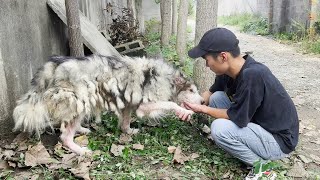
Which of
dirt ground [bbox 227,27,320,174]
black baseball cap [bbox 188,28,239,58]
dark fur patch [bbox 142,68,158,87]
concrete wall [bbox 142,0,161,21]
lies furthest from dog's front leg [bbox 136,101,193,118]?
concrete wall [bbox 142,0,161,21]

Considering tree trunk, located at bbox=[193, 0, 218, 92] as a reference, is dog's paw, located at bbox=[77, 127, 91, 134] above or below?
below

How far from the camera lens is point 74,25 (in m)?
4.51

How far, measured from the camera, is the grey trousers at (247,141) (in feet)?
10.8

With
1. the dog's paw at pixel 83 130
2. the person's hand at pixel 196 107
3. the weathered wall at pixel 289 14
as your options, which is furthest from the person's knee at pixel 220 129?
the weathered wall at pixel 289 14

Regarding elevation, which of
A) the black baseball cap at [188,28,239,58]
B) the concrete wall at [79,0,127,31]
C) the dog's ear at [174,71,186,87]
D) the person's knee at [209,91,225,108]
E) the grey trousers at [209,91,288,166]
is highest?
the concrete wall at [79,0,127,31]

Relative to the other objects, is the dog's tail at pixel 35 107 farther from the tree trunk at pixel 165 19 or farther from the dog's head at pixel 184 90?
the tree trunk at pixel 165 19

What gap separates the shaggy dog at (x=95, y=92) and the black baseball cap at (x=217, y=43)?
2.66 ft

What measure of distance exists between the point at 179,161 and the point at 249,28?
14374 millimetres

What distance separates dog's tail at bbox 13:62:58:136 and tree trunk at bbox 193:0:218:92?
2.02m

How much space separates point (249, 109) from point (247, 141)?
0.34 meters

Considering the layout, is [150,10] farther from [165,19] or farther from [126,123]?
[126,123]

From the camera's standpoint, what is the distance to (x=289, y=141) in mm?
3328

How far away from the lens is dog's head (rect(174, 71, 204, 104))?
419cm

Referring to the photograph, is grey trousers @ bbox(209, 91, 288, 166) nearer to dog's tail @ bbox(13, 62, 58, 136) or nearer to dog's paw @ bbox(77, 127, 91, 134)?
dog's paw @ bbox(77, 127, 91, 134)
